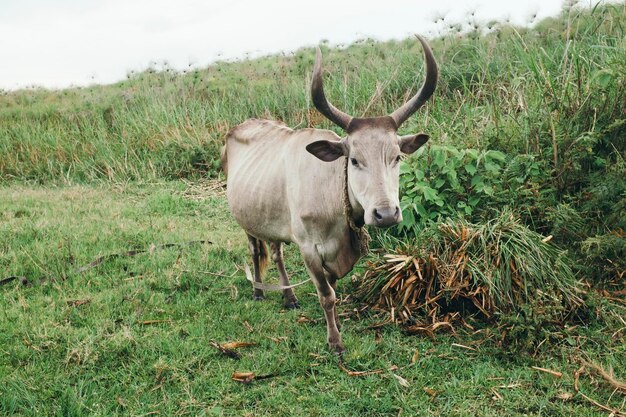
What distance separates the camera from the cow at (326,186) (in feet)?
11.5

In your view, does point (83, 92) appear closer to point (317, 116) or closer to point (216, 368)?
point (317, 116)

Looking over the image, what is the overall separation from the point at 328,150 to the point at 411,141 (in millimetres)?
550

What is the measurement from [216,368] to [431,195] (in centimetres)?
228

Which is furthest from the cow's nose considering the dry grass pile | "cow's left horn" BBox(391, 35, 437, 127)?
the dry grass pile

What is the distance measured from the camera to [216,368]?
12.5 ft

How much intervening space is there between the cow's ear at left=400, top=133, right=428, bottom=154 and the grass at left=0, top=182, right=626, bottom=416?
135 centimetres

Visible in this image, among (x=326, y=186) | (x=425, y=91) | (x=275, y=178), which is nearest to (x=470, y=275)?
(x=326, y=186)

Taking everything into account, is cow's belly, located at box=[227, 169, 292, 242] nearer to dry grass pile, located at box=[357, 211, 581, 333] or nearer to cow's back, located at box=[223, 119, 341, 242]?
cow's back, located at box=[223, 119, 341, 242]

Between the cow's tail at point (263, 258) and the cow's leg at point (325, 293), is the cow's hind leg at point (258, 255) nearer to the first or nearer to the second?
the cow's tail at point (263, 258)

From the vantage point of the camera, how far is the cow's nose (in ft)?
10.7

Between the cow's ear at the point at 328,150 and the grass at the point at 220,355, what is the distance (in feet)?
4.36

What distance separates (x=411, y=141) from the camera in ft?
12.3

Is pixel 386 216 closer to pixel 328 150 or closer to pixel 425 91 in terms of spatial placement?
pixel 328 150

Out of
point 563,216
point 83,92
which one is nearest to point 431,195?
point 563,216
